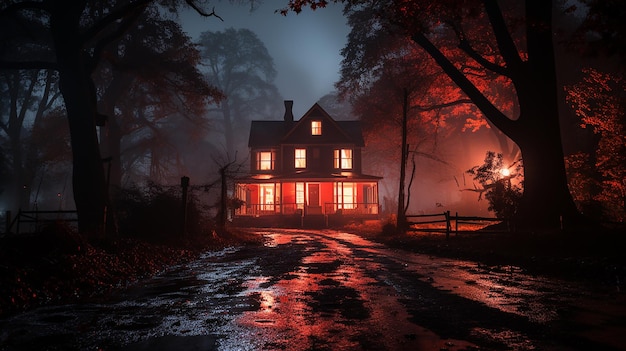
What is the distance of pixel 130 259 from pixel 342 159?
3425 centimetres

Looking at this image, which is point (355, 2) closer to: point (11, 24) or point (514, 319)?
point (514, 319)

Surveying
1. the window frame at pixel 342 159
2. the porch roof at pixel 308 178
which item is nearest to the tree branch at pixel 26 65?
the porch roof at pixel 308 178

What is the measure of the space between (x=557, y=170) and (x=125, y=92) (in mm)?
31876

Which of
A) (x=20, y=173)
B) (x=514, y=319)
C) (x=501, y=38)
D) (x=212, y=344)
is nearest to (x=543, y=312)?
(x=514, y=319)

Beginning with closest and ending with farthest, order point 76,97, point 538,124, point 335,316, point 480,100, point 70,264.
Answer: point 335,316 → point 70,264 → point 76,97 → point 538,124 → point 480,100

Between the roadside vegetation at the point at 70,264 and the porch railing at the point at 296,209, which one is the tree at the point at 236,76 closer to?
the porch railing at the point at 296,209

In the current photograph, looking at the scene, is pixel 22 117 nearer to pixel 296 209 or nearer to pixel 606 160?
pixel 296 209

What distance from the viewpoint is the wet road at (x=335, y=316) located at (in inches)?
169

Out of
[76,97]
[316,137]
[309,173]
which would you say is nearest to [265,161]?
[316,137]

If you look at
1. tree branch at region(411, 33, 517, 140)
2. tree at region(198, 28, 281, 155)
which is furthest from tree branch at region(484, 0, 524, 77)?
tree at region(198, 28, 281, 155)

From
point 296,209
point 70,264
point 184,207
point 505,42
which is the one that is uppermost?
point 505,42

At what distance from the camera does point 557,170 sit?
53.4ft

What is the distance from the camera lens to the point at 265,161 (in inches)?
1793

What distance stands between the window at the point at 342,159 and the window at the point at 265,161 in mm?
6542
